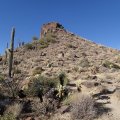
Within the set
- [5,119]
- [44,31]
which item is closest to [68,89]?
[5,119]

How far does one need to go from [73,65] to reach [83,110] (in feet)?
51.3

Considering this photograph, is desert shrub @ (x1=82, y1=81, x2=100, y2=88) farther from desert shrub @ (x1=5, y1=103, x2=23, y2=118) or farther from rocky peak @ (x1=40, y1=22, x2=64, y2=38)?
rocky peak @ (x1=40, y1=22, x2=64, y2=38)

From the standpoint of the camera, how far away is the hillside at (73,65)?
1539cm

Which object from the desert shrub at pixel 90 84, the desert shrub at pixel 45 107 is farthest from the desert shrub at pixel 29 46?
the desert shrub at pixel 45 107

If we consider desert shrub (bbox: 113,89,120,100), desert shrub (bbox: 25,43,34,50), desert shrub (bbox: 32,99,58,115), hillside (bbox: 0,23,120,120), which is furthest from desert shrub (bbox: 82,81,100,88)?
desert shrub (bbox: 25,43,34,50)

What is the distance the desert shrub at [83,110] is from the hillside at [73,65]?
386 millimetres

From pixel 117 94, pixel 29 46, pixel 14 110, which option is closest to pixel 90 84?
pixel 117 94

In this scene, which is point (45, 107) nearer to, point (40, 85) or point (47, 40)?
point (40, 85)

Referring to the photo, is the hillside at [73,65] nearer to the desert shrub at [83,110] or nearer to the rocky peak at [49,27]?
the rocky peak at [49,27]

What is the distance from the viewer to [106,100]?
14.5m

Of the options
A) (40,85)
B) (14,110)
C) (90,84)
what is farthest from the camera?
(90,84)

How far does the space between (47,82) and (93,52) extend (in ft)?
72.1

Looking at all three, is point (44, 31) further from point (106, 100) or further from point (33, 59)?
point (106, 100)

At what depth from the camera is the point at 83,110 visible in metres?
12.5
